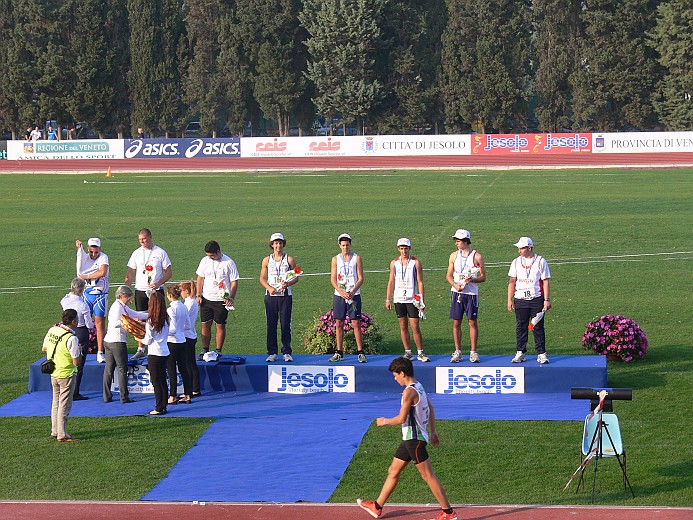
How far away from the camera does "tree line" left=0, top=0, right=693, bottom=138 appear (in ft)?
253

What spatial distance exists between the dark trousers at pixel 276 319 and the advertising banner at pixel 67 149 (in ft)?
181

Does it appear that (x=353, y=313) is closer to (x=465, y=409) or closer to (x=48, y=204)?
(x=465, y=409)

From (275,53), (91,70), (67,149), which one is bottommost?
(67,149)

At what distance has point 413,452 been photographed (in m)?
9.46

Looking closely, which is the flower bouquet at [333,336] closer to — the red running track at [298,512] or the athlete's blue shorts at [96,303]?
the athlete's blue shorts at [96,303]

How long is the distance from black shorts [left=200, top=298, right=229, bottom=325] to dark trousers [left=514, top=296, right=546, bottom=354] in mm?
3969

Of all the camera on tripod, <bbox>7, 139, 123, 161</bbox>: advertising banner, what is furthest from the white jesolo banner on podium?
<bbox>7, 139, 123, 161</bbox>: advertising banner

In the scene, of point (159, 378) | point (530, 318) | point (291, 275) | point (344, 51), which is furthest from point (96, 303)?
point (344, 51)

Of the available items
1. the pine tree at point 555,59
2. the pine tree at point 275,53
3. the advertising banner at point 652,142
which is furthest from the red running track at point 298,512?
the pine tree at point 275,53

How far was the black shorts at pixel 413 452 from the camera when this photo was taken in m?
9.44

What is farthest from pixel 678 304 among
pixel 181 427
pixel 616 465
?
pixel 181 427

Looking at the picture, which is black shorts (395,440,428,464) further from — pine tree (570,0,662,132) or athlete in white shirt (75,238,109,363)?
pine tree (570,0,662,132)

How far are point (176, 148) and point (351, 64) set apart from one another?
18.8m

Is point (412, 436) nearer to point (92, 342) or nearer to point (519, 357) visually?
point (519, 357)
